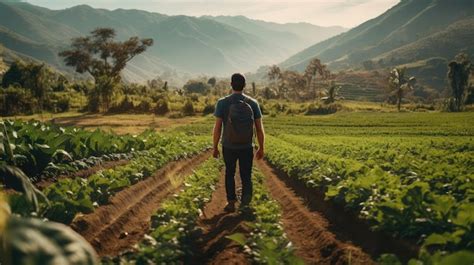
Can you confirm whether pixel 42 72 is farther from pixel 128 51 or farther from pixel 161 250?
pixel 161 250

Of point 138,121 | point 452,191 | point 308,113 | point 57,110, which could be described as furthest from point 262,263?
point 308,113

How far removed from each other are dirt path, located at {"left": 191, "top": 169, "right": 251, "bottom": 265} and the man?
593 millimetres

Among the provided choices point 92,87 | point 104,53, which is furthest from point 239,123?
point 104,53

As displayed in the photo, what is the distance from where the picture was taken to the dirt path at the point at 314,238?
22.4 feet

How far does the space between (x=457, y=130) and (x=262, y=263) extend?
45759mm

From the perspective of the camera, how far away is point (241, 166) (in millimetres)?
9789

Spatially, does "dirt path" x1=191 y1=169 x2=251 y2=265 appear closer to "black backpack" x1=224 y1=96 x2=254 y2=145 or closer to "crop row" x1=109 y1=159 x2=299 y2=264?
"crop row" x1=109 y1=159 x2=299 y2=264

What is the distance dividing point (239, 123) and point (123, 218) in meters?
2.98

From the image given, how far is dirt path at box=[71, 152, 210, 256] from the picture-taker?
7.76 metres

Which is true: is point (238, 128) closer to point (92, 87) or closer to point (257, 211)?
point (257, 211)

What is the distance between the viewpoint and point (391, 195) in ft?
25.0

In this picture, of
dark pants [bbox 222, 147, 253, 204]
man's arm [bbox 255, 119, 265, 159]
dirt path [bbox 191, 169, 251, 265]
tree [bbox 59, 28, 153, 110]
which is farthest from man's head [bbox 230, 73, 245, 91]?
tree [bbox 59, 28, 153, 110]

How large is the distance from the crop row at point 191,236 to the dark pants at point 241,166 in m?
0.34

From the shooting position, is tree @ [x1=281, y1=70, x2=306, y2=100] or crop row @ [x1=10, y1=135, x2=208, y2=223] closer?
crop row @ [x1=10, y1=135, x2=208, y2=223]
